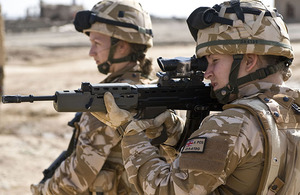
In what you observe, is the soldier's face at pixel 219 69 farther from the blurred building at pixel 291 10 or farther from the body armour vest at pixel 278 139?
the blurred building at pixel 291 10

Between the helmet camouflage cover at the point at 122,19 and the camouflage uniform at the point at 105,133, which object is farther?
the helmet camouflage cover at the point at 122,19

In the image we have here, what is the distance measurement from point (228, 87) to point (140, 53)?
5.32 ft

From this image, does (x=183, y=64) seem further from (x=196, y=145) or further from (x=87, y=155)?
(x=87, y=155)

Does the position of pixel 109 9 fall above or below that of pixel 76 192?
above

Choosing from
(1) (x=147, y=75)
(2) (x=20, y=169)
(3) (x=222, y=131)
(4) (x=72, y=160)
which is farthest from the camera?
(2) (x=20, y=169)

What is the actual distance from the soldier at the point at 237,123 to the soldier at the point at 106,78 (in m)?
0.82

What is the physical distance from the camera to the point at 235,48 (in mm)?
2633

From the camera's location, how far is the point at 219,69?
2.69m

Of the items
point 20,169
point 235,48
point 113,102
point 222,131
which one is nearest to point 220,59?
point 235,48

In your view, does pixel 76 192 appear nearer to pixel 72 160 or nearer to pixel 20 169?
pixel 72 160

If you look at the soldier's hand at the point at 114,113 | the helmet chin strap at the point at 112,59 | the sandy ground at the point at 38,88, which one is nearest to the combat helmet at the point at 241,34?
the soldier's hand at the point at 114,113

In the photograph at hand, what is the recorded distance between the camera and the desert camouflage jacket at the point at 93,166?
3.72m

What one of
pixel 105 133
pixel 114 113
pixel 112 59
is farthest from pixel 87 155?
pixel 114 113

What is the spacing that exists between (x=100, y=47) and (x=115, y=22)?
237 mm
